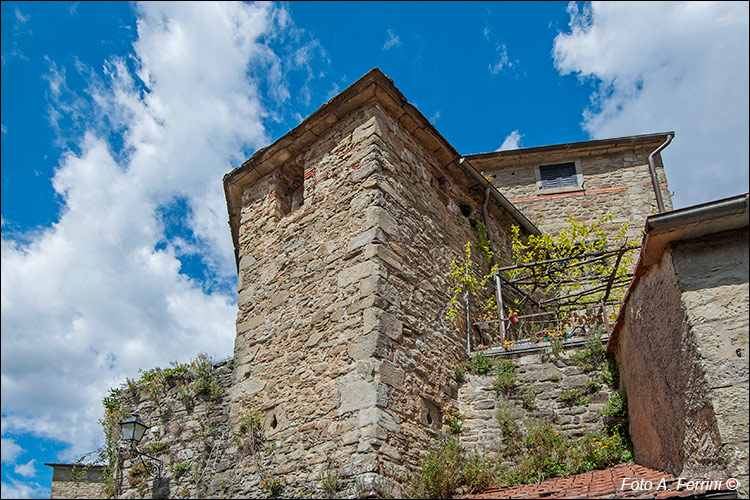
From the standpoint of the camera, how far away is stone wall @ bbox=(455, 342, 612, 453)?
→ 6402 mm

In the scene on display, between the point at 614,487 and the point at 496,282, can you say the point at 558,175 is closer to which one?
the point at 496,282

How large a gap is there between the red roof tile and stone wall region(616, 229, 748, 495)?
0.13 meters

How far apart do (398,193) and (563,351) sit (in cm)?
261

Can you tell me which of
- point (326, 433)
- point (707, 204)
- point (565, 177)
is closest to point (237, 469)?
point (326, 433)

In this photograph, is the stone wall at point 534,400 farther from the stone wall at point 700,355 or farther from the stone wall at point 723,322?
the stone wall at point 723,322

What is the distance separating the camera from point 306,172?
308 inches

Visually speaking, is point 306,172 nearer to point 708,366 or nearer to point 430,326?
point 430,326

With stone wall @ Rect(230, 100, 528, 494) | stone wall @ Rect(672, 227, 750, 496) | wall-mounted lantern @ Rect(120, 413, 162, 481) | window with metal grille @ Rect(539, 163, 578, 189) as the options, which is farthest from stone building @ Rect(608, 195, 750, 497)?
window with metal grille @ Rect(539, 163, 578, 189)

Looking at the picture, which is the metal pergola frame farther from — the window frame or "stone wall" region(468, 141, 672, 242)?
→ the window frame

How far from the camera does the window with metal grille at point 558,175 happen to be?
1302 centimetres

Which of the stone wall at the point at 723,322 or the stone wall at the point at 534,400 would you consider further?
the stone wall at the point at 534,400

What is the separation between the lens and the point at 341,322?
20.6 ft

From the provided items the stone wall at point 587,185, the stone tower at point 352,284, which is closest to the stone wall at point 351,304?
the stone tower at point 352,284

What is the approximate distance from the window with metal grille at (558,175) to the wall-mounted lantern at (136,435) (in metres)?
9.21
